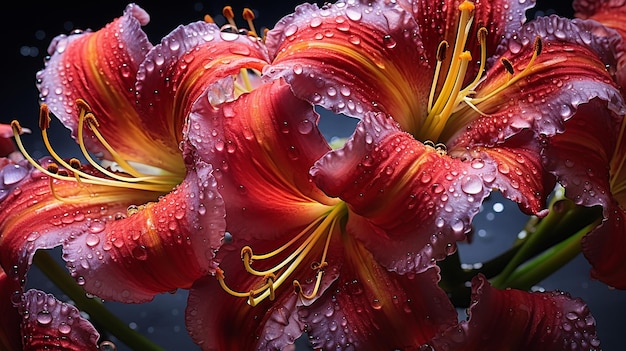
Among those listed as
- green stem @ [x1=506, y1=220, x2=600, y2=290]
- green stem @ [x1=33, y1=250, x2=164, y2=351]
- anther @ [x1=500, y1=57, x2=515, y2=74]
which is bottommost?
green stem @ [x1=506, y1=220, x2=600, y2=290]

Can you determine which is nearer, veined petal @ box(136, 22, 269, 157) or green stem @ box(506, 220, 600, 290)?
veined petal @ box(136, 22, 269, 157)

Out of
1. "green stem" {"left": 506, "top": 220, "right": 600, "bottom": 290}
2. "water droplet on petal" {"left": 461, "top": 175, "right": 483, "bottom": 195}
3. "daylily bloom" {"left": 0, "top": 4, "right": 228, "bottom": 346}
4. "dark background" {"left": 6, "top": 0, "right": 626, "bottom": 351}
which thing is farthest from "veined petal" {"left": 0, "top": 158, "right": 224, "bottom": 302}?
"dark background" {"left": 6, "top": 0, "right": 626, "bottom": 351}

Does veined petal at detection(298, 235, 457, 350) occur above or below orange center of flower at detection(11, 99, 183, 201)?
below

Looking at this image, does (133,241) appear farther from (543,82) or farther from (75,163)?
(543,82)

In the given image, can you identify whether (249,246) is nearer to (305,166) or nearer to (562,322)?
(305,166)

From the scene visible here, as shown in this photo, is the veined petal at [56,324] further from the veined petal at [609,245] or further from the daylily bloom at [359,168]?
the veined petal at [609,245]

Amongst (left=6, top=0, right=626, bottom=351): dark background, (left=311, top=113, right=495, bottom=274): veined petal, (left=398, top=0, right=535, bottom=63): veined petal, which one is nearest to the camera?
(left=311, top=113, right=495, bottom=274): veined petal

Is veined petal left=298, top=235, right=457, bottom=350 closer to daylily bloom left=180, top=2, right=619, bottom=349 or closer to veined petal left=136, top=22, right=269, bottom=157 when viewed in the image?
daylily bloom left=180, top=2, right=619, bottom=349
